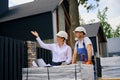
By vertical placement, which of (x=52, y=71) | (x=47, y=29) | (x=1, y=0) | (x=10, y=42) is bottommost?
(x=52, y=71)

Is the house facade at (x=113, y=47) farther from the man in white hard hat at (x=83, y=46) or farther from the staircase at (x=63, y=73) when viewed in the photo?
the staircase at (x=63, y=73)

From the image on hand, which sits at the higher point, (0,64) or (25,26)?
(25,26)

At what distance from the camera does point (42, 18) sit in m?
20.3

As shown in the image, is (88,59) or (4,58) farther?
(4,58)

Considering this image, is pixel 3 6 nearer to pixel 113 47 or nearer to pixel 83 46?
pixel 83 46

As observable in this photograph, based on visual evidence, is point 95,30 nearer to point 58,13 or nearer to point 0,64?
point 58,13

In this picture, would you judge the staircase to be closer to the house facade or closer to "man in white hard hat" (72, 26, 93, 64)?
"man in white hard hat" (72, 26, 93, 64)

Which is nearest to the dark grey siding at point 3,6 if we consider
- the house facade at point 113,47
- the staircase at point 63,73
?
the staircase at point 63,73

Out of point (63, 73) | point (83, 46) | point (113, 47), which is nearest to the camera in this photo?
point (63, 73)

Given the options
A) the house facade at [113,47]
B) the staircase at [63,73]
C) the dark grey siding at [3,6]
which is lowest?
the staircase at [63,73]

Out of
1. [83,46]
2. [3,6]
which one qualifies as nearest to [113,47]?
[3,6]

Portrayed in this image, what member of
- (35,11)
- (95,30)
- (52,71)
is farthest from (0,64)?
(95,30)

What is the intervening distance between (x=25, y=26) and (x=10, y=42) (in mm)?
13761

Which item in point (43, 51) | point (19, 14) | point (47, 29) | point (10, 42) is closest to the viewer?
point (10, 42)
